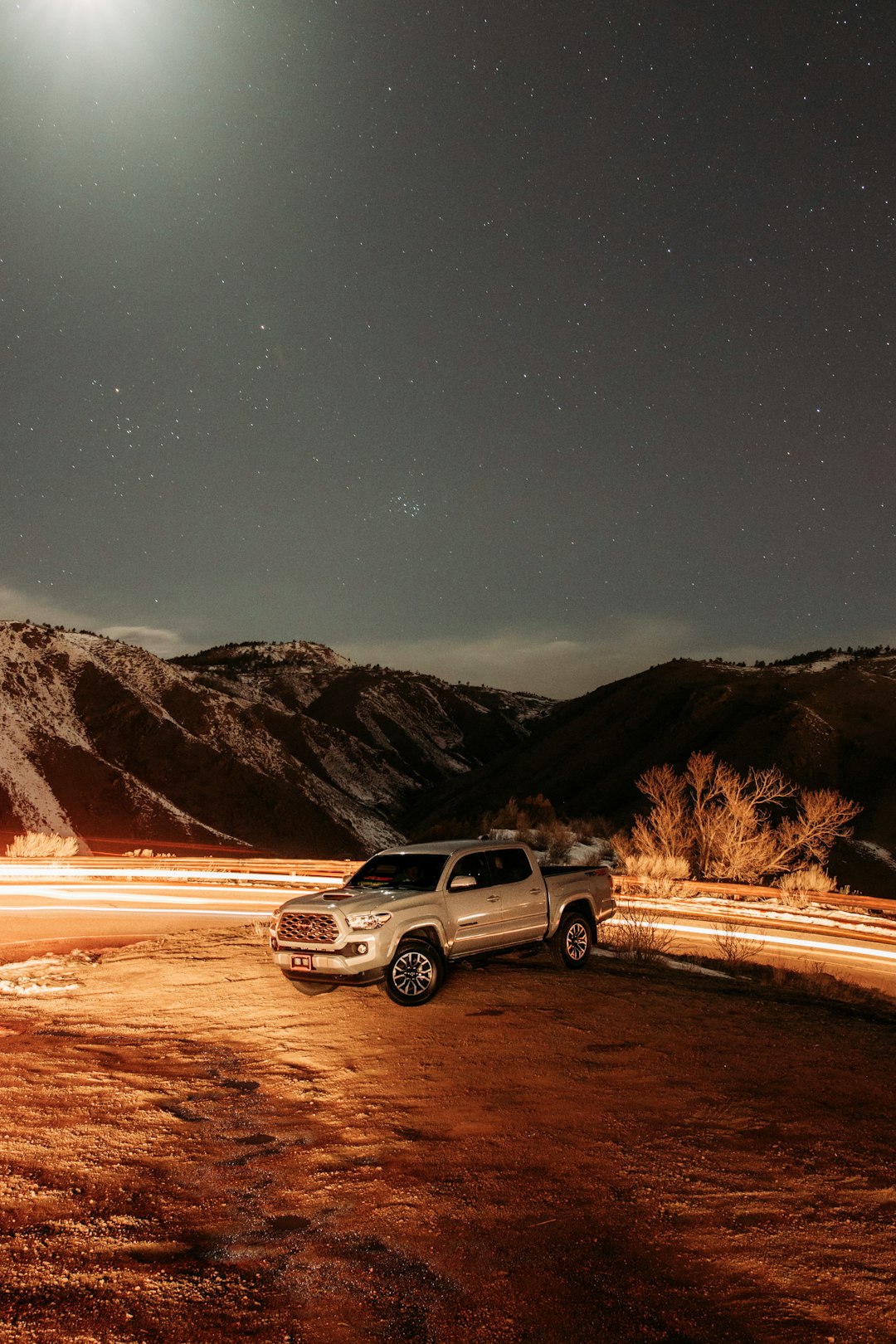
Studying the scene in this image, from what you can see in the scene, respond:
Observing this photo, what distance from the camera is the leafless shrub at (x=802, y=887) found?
90.7 feet

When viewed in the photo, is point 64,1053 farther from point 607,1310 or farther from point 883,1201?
point 883,1201

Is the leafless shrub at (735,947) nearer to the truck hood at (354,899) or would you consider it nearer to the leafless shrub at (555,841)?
Result: the truck hood at (354,899)

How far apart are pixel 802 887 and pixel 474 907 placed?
2457cm

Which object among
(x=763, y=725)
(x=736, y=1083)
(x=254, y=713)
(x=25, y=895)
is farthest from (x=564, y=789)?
(x=736, y=1083)

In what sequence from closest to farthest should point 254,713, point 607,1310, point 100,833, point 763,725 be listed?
1. point 607,1310
2. point 100,833
3. point 763,725
4. point 254,713

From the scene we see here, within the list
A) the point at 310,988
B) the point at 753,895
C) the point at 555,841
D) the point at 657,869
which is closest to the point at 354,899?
the point at 310,988

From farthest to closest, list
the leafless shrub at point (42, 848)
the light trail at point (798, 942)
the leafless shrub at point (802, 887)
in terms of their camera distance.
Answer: the leafless shrub at point (42, 848)
the leafless shrub at point (802, 887)
the light trail at point (798, 942)

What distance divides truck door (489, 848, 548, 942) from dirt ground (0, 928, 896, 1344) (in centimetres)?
91

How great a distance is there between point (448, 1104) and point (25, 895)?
62.1 ft

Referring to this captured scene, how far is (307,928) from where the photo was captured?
10.4 m

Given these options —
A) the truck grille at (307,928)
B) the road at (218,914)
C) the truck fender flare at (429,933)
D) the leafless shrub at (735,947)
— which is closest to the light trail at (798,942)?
the road at (218,914)

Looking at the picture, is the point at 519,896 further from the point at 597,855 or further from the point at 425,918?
the point at 597,855

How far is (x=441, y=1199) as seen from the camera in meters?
5.86

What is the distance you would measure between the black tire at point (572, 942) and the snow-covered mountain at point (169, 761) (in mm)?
42086
